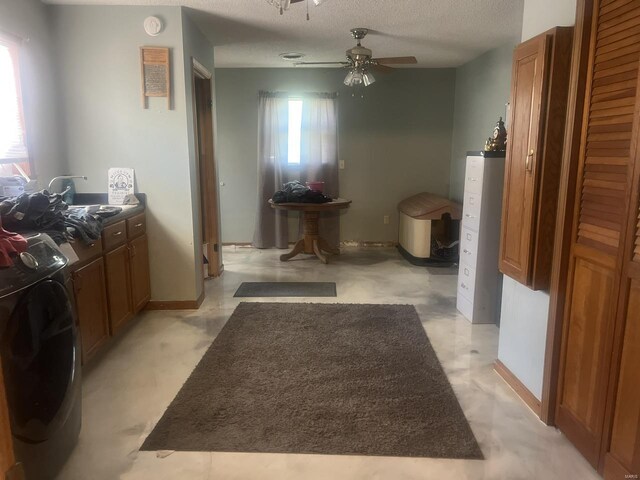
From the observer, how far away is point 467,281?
11.4 ft

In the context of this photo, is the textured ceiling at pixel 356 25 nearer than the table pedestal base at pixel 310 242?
Yes

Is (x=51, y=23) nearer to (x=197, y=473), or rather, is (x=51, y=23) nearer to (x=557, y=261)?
(x=197, y=473)

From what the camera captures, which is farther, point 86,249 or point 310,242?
point 310,242

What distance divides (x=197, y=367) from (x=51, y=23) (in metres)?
2.67

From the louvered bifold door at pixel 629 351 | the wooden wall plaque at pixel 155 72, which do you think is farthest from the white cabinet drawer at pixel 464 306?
the wooden wall plaque at pixel 155 72

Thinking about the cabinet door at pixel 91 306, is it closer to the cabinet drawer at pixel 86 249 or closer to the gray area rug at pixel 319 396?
the cabinet drawer at pixel 86 249

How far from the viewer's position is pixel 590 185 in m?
1.80

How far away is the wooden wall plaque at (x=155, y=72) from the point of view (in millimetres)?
3270

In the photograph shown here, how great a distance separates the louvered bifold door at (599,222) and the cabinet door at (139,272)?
2.73 meters

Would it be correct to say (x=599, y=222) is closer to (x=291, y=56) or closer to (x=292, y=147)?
(x=291, y=56)

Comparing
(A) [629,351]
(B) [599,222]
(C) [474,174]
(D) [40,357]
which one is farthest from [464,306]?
(D) [40,357]

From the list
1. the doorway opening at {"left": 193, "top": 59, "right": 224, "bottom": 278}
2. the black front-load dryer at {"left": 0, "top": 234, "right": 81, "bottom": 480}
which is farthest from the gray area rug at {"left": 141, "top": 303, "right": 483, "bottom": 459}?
the doorway opening at {"left": 193, "top": 59, "right": 224, "bottom": 278}

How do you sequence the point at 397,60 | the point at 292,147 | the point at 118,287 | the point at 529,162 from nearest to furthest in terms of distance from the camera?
1. the point at 529,162
2. the point at 118,287
3. the point at 397,60
4. the point at 292,147

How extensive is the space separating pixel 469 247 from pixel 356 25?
203cm
